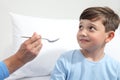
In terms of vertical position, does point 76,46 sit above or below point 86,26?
below

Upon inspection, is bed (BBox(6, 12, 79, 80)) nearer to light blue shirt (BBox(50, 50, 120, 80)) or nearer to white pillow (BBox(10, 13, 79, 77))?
white pillow (BBox(10, 13, 79, 77))

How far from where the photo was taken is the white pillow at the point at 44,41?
1273 millimetres

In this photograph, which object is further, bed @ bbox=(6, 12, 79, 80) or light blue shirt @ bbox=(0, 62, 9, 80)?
bed @ bbox=(6, 12, 79, 80)

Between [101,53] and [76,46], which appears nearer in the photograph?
[101,53]

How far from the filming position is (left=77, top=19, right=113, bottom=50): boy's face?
43.3 inches

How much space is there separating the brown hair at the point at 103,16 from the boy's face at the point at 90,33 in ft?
0.07

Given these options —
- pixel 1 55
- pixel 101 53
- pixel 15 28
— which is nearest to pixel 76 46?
pixel 101 53

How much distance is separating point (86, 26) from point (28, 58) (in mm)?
388

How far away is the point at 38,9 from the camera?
159 centimetres

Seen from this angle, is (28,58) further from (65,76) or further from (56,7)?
(56,7)

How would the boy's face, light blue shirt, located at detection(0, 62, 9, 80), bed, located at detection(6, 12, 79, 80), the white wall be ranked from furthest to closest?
1. the white wall
2. bed, located at detection(6, 12, 79, 80)
3. the boy's face
4. light blue shirt, located at detection(0, 62, 9, 80)

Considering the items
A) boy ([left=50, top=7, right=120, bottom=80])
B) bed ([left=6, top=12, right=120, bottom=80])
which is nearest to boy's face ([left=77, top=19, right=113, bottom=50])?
boy ([left=50, top=7, right=120, bottom=80])

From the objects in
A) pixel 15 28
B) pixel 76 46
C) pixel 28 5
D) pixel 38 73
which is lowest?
pixel 38 73

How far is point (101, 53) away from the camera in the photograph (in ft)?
3.94
